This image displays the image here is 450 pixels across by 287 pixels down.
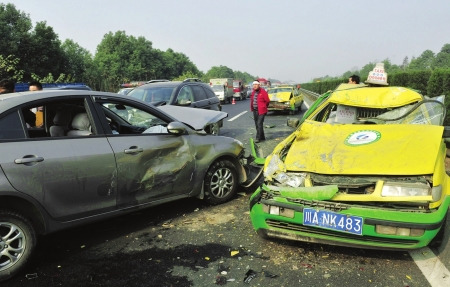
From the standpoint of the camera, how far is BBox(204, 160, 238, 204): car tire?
482 centimetres

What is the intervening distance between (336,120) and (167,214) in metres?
2.59

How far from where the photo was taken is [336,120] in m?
4.90

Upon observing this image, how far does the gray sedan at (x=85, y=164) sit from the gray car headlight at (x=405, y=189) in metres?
2.27

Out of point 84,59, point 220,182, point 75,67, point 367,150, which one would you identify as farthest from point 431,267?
point 84,59

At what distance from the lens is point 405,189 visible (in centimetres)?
315

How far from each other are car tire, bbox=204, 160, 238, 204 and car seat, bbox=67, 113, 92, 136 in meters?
1.62

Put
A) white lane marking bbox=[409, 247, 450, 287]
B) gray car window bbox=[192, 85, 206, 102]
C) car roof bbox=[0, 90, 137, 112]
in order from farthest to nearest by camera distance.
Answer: gray car window bbox=[192, 85, 206, 102] → car roof bbox=[0, 90, 137, 112] → white lane marking bbox=[409, 247, 450, 287]

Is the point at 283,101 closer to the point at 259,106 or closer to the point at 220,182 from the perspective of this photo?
the point at 259,106

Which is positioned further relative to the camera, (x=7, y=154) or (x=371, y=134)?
(x=371, y=134)

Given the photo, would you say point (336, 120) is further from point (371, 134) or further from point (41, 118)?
point (41, 118)

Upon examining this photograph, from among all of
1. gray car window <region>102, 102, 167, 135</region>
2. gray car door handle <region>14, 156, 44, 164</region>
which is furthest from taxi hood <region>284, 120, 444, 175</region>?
gray car door handle <region>14, 156, 44, 164</region>

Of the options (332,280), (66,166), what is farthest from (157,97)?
(332,280)

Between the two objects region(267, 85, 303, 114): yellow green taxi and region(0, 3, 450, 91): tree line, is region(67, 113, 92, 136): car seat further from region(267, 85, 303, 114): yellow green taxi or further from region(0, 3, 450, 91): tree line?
region(267, 85, 303, 114): yellow green taxi

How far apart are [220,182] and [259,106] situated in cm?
619
